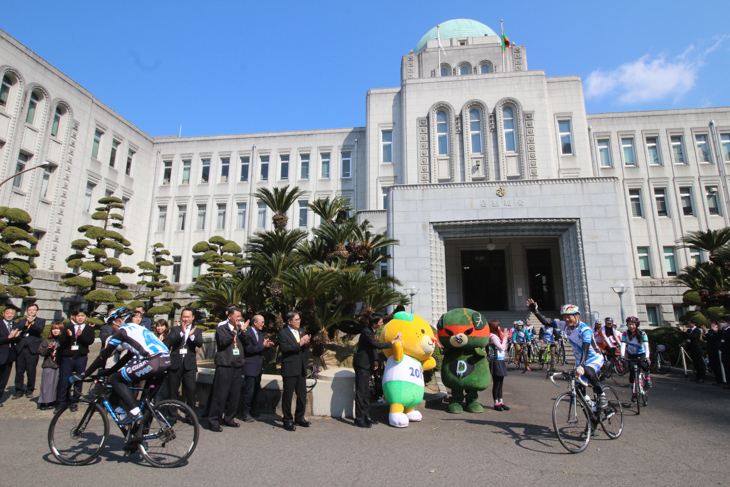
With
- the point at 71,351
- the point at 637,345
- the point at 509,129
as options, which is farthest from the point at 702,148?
the point at 71,351

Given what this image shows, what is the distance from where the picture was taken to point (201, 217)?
121 feet

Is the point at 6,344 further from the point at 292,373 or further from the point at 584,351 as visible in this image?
the point at 584,351

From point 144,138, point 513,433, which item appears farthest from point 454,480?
point 144,138

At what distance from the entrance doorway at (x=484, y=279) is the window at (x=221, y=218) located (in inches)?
815

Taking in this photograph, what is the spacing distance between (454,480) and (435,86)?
2955 centimetres

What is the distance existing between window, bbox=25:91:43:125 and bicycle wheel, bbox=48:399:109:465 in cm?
2991

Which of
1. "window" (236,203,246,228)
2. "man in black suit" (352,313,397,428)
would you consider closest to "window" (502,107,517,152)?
"window" (236,203,246,228)

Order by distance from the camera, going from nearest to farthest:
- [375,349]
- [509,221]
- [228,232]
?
[375,349]
[509,221]
[228,232]

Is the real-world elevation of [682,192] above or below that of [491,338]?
above

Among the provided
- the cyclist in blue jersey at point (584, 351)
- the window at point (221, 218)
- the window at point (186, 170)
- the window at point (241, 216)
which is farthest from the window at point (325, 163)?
the cyclist in blue jersey at point (584, 351)

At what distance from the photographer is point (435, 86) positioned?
100.0 feet

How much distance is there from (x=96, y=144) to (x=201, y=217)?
9391mm

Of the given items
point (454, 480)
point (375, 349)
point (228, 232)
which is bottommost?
point (454, 480)

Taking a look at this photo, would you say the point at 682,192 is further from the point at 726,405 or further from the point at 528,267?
the point at 726,405
